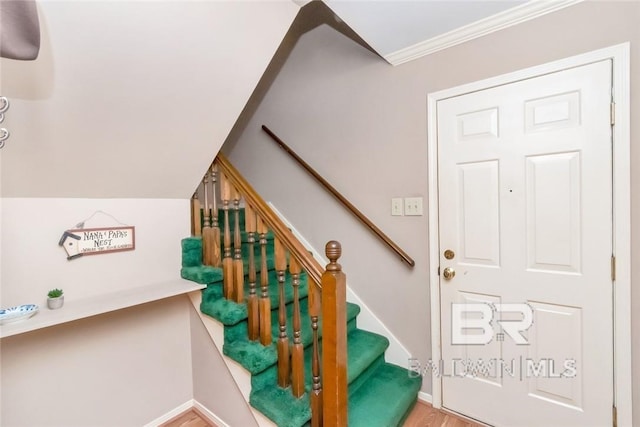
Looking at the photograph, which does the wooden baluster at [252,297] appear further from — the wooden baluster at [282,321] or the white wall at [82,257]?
the white wall at [82,257]

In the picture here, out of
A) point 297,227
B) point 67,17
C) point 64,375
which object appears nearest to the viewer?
point 67,17

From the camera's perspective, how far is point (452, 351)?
5.77 ft

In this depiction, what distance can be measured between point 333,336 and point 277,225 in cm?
56

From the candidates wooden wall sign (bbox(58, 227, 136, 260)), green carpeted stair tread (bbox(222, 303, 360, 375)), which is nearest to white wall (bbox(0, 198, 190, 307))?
wooden wall sign (bbox(58, 227, 136, 260))

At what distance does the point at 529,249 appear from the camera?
59.6 inches

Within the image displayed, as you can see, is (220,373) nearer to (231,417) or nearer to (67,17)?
(231,417)

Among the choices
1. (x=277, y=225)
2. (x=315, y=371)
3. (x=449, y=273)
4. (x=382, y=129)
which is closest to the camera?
(x=315, y=371)

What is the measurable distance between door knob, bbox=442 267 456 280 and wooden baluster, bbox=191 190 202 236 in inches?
62.0

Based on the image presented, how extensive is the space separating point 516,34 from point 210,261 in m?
2.12

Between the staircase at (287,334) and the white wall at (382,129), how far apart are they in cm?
38

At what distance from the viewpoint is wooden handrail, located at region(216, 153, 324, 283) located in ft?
4.18

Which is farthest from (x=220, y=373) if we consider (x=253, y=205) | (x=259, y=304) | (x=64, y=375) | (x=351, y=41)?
(x=351, y=41)
